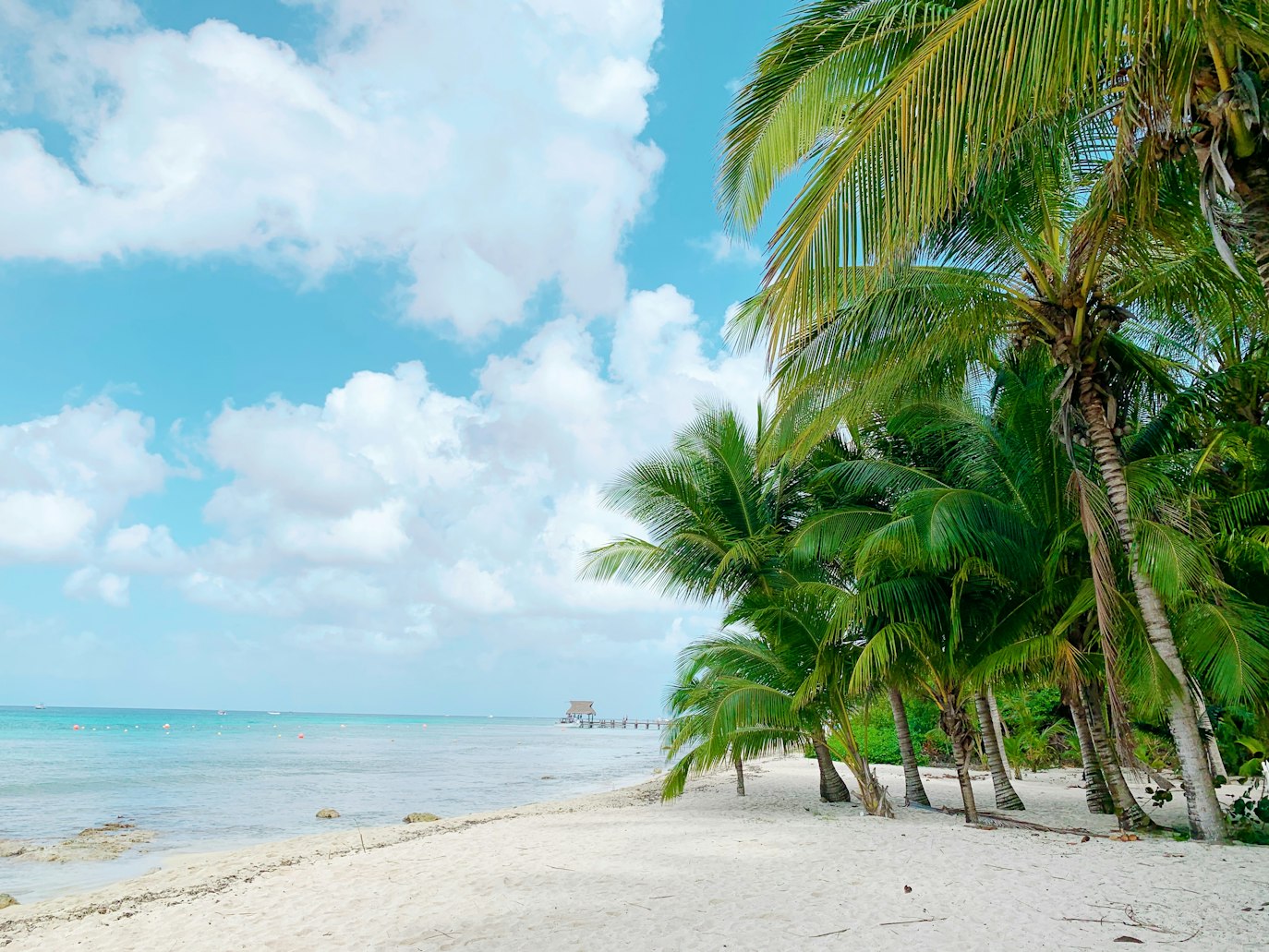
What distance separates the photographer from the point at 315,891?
6.55 m

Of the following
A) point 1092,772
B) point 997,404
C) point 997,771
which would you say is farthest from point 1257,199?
point 997,771

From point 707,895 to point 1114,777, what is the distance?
16.7ft

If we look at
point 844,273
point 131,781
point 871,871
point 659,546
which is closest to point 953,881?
point 871,871

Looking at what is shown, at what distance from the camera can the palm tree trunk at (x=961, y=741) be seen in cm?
895

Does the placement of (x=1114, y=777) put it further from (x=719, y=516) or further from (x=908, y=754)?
(x=719, y=516)

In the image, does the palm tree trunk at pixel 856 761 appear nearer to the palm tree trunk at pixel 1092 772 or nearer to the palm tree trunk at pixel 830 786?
the palm tree trunk at pixel 830 786

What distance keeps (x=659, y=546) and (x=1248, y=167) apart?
9.75m

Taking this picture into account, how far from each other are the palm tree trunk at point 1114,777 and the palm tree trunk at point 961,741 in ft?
4.45

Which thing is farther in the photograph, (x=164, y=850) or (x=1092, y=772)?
(x=164, y=850)

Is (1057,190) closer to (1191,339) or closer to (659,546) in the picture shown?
(1191,339)

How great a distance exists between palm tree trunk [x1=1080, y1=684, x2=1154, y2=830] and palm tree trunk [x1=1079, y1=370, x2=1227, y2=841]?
0.81m

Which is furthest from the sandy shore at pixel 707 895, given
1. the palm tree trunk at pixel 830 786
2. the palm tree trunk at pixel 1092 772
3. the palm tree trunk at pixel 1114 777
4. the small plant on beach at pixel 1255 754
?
the palm tree trunk at pixel 830 786

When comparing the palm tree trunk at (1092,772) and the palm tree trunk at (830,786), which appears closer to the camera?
the palm tree trunk at (1092,772)

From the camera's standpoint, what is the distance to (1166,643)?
6879mm
